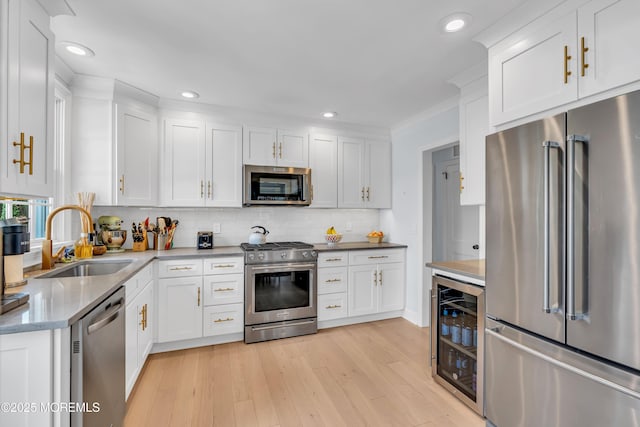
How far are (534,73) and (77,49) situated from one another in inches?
120

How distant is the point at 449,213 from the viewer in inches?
153

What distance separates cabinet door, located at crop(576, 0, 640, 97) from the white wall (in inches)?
67.7

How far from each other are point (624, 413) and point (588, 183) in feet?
3.04

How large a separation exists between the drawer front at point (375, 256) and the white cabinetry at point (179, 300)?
1733 mm

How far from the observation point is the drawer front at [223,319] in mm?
2951

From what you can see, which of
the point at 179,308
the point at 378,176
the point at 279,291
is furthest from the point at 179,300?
the point at 378,176

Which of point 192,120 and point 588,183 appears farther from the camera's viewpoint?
point 192,120

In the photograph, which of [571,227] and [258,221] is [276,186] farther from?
[571,227]

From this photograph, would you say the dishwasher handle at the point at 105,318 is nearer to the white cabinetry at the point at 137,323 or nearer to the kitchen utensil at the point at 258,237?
the white cabinetry at the point at 137,323

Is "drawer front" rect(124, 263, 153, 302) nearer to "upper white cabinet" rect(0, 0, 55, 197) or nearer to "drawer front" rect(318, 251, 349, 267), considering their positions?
"upper white cabinet" rect(0, 0, 55, 197)

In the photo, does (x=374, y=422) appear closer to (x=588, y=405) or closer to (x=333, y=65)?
(x=588, y=405)

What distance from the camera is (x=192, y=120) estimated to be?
3.25 metres

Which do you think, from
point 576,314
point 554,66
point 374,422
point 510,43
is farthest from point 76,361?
point 510,43

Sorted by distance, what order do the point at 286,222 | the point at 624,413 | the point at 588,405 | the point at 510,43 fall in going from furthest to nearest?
the point at 286,222 → the point at 510,43 → the point at 588,405 → the point at 624,413
